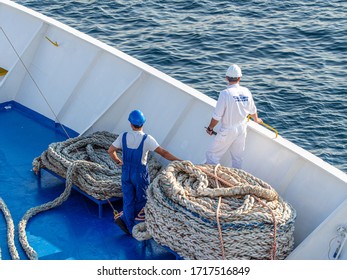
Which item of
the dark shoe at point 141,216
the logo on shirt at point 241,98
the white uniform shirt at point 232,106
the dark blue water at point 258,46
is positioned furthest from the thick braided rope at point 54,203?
the dark blue water at point 258,46

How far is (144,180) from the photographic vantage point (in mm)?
7191

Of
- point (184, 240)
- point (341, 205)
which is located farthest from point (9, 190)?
point (341, 205)

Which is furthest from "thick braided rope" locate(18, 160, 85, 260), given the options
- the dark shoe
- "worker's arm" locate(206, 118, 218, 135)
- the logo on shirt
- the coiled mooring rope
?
the logo on shirt

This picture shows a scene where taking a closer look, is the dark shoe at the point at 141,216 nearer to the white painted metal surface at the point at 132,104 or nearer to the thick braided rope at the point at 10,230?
the white painted metal surface at the point at 132,104

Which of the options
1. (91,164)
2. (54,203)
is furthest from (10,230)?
(91,164)

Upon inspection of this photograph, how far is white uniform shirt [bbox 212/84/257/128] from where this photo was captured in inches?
295

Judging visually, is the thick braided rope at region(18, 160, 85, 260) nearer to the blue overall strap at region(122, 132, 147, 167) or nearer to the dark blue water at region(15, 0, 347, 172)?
the blue overall strap at region(122, 132, 147, 167)

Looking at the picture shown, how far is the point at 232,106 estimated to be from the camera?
752 cm

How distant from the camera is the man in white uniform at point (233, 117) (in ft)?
24.7

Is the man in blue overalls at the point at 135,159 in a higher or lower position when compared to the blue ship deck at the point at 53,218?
higher

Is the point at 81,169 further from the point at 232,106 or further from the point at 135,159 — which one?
the point at 232,106

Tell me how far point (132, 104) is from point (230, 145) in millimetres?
1909

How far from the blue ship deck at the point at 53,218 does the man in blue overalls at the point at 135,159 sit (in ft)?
1.31

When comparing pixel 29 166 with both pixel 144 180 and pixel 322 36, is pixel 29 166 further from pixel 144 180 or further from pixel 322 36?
pixel 322 36
